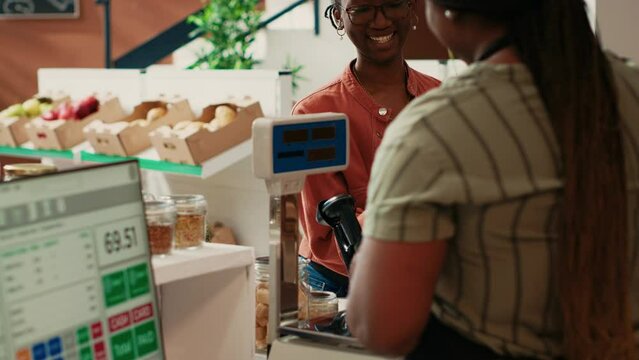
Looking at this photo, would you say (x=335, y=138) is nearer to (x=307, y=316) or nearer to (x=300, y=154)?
(x=300, y=154)

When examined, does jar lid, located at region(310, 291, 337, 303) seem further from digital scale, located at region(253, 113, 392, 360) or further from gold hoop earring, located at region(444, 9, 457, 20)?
gold hoop earring, located at region(444, 9, 457, 20)

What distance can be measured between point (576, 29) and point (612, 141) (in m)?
0.16

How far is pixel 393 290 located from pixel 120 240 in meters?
0.41

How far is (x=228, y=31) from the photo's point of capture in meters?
6.75

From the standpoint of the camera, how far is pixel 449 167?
1.36 metres

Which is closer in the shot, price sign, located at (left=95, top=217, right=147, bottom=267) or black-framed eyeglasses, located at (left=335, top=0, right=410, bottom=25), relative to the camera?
price sign, located at (left=95, top=217, right=147, bottom=267)

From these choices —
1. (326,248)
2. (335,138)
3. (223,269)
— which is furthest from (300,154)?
(326,248)

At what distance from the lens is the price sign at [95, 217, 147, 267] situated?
59.2 inches

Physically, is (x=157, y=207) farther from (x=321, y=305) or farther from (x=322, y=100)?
(x=322, y=100)

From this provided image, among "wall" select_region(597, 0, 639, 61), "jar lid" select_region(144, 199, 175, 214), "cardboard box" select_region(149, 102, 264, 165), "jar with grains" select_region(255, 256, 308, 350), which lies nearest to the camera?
"jar lid" select_region(144, 199, 175, 214)

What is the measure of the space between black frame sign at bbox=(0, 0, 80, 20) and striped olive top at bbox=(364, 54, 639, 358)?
757cm

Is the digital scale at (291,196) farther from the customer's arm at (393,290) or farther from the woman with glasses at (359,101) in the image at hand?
the woman with glasses at (359,101)

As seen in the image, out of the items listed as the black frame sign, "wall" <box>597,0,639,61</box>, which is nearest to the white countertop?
"wall" <box>597,0,639,61</box>

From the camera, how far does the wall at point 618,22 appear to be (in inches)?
152
